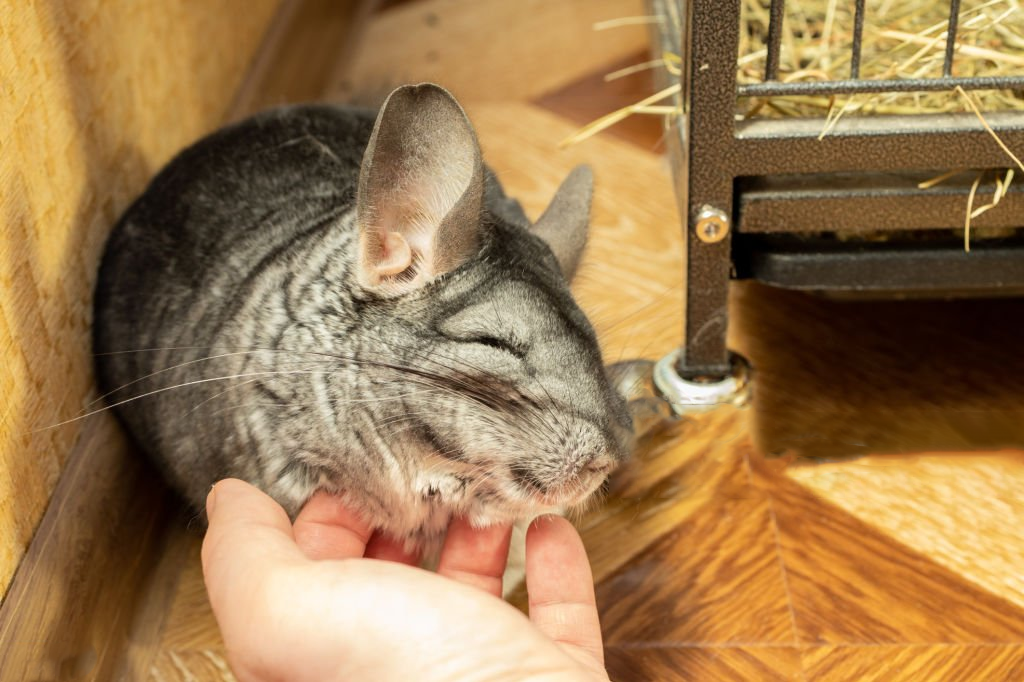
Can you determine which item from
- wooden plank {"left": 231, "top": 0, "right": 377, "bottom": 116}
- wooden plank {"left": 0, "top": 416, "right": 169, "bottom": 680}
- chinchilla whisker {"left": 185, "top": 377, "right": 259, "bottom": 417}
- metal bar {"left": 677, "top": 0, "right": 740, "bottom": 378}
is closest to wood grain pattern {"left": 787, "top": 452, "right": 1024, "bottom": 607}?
metal bar {"left": 677, "top": 0, "right": 740, "bottom": 378}

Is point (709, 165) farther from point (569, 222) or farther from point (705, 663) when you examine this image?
point (705, 663)

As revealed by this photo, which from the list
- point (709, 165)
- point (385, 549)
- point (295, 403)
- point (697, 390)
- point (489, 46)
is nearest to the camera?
point (295, 403)

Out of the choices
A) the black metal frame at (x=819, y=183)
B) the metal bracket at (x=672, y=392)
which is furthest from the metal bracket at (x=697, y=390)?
the black metal frame at (x=819, y=183)

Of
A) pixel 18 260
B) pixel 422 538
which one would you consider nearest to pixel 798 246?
pixel 422 538

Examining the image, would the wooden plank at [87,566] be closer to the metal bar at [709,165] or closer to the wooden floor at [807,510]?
the wooden floor at [807,510]

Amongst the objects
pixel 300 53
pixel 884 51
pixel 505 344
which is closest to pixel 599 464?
pixel 505 344

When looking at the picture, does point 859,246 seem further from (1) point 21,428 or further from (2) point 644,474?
(1) point 21,428

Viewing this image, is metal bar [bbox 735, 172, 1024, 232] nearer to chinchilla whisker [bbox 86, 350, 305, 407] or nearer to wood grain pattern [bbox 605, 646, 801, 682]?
wood grain pattern [bbox 605, 646, 801, 682]
